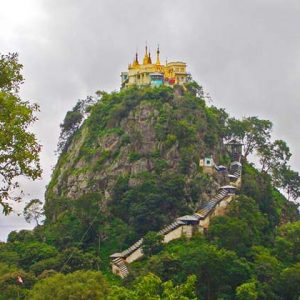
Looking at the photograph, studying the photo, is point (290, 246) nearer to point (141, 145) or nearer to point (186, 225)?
point (186, 225)

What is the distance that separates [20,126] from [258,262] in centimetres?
4273

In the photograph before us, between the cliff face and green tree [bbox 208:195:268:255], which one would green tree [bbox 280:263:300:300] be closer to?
green tree [bbox 208:195:268:255]

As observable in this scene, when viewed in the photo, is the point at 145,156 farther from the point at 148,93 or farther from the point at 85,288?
the point at 85,288

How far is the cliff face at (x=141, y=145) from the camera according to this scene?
7275 cm

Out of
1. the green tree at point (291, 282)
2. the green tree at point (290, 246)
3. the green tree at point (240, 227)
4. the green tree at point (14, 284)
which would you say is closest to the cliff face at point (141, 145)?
the green tree at point (240, 227)

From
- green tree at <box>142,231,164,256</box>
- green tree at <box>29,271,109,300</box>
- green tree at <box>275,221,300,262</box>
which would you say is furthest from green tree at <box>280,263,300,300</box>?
green tree at <box>29,271,109,300</box>

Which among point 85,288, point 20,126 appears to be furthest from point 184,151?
point 20,126

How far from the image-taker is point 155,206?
219ft

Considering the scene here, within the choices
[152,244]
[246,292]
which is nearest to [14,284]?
[152,244]

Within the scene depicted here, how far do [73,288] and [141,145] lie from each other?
3727 centimetres

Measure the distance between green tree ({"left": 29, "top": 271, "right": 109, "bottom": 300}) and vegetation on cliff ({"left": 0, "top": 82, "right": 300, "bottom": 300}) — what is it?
75 mm

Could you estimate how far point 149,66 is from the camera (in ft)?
289

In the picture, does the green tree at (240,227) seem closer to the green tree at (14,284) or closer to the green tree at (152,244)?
the green tree at (152,244)

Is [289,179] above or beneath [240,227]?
above
